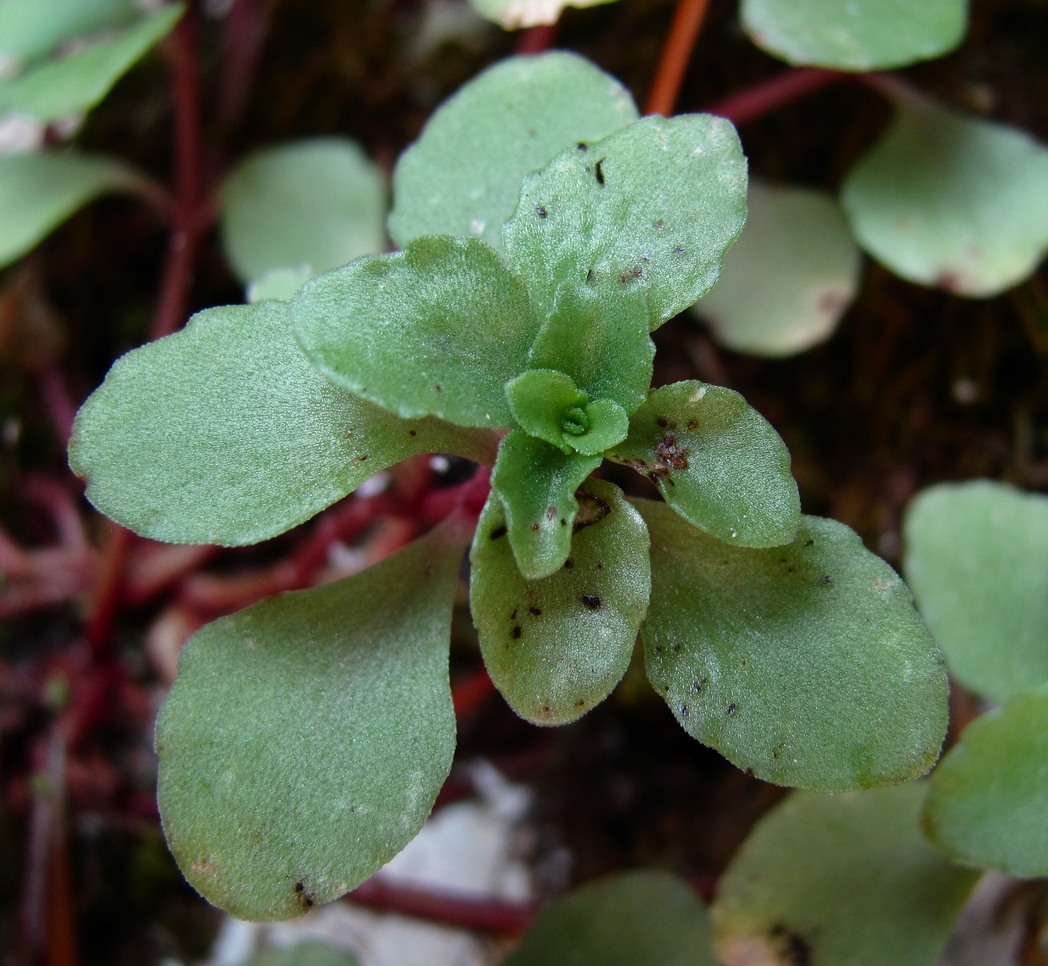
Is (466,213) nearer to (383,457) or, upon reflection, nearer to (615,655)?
(383,457)

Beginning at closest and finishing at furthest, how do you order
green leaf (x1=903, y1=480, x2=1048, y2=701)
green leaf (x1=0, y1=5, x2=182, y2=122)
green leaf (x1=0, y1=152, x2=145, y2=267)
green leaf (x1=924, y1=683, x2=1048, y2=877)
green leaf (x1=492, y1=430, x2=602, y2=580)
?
green leaf (x1=492, y1=430, x2=602, y2=580)
green leaf (x1=924, y1=683, x2=1048, y2=877)
green leaf (x1=903, y1=480, x2=1048, y2=701)
green leaf (x1=0, y1=5, x2=182, y2=122)
green leaf (x1=0, y1=152, x2=145, y2=267)

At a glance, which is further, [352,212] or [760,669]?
[352,212]

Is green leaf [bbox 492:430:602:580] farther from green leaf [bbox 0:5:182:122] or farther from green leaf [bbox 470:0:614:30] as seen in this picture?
green leaf [bbox 0:5:182:122]

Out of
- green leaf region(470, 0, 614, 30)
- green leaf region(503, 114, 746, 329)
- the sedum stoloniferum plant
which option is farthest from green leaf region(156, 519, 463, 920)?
green leaf region(470, 0, 614, 30)

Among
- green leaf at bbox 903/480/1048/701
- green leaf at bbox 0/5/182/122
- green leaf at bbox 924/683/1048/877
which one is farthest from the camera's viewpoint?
green leaf at bbox 0/5/182/122

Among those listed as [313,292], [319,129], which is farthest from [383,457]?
[319,129]

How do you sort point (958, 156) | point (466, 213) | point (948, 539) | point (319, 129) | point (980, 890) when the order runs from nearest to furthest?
point (466, 213) → point (948, 539) → point (980, 890) → point (958, 156) → point (319, 129)

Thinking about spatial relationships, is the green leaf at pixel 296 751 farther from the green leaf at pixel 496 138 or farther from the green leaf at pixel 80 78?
the green leaf at pixel 80 78
